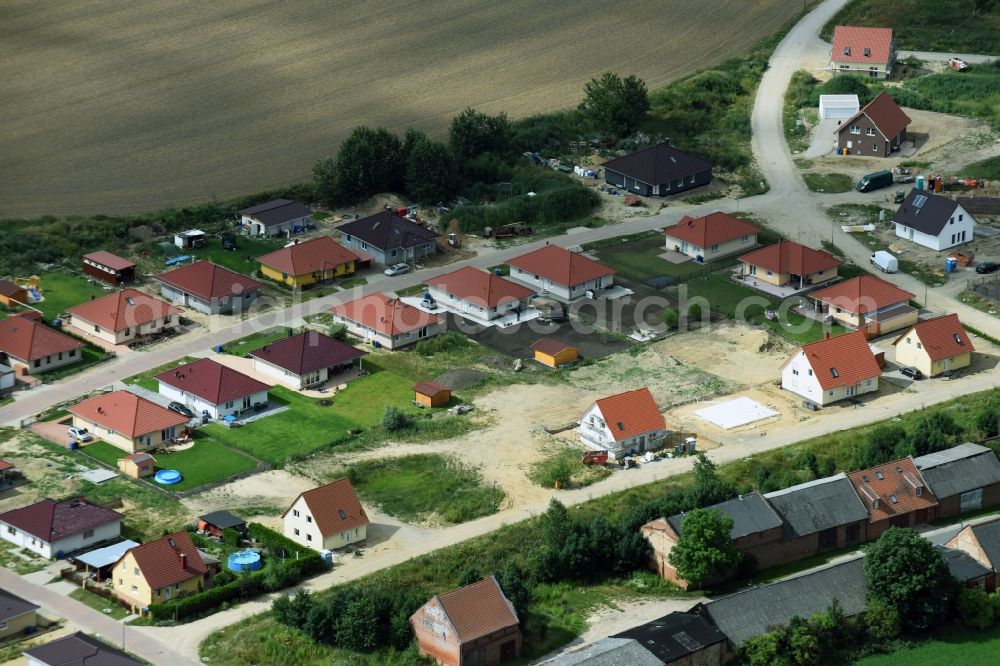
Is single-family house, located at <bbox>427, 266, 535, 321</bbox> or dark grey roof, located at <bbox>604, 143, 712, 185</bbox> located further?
dark grey roof, located at <bbox>604, 143, 712, 185</bbox>

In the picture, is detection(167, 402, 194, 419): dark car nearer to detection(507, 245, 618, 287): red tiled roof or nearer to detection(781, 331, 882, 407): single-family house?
detection(507, 245, 618, 287): red tiled roof

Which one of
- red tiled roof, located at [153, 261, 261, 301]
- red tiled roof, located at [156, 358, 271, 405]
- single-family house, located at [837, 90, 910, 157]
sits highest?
single-family house, located at [837, 90, 910, 157]

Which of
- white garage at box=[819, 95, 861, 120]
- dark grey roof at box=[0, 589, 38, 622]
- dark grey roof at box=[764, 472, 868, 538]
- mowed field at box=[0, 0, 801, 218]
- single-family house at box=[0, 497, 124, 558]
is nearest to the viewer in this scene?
dark grey roof at box=[0, 589, 38, 622]

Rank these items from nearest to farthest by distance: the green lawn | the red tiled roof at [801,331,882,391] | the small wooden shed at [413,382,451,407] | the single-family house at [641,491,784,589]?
the single-family house at [641,491,784,589], the green lawn, the red tiled roof at [801,331,882,391], the small wooden shed at [413,382,451,407]

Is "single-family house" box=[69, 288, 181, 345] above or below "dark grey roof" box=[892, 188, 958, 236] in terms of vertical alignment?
below

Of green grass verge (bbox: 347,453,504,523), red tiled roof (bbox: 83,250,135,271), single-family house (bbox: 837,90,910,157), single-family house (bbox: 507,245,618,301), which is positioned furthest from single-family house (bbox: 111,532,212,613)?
single-family house (bbox: 837,90,910,157)

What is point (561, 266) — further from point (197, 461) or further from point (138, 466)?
point (138, 466)

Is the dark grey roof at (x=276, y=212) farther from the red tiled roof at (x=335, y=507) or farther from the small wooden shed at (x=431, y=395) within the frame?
the red tiled roof at (x=335, y=507)
